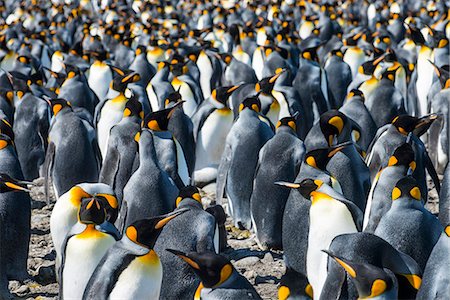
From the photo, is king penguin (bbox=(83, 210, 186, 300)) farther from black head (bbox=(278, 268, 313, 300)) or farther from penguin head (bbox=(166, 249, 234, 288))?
black head (bbox=(278, 268, 313, 300))

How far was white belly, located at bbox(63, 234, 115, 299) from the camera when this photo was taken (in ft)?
13.4

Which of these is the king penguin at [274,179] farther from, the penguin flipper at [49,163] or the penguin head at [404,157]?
the penguin flipper at [49,163]

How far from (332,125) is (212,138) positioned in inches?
71.1

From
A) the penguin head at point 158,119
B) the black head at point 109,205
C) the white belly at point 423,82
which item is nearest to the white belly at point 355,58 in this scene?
the white belly at point 423,82

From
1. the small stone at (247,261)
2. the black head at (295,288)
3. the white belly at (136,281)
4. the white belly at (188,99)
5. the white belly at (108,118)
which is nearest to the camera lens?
the black head at (295,288)

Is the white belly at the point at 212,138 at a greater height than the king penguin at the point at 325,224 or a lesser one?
lesser

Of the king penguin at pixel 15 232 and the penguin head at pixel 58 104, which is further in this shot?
the penguin head at pixel 58 104

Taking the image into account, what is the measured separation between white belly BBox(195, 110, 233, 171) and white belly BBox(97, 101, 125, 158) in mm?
701

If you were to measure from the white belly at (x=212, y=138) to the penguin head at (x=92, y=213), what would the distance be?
308 centimetres

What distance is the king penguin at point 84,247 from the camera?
409 cm

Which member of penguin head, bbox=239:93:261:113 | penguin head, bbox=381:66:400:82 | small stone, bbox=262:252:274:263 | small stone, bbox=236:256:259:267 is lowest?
small stone, bbox=262:252:274:263

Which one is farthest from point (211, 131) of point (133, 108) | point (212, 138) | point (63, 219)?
point (63, 219)

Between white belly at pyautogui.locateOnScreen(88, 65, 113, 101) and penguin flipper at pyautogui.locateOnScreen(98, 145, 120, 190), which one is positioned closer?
penguin flipper at pyautogui.locateOnScreen(98, 145, 120, 190)

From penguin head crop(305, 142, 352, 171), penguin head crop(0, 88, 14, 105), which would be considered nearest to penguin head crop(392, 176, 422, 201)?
penguin head crop(305, 142, 352, 171)
